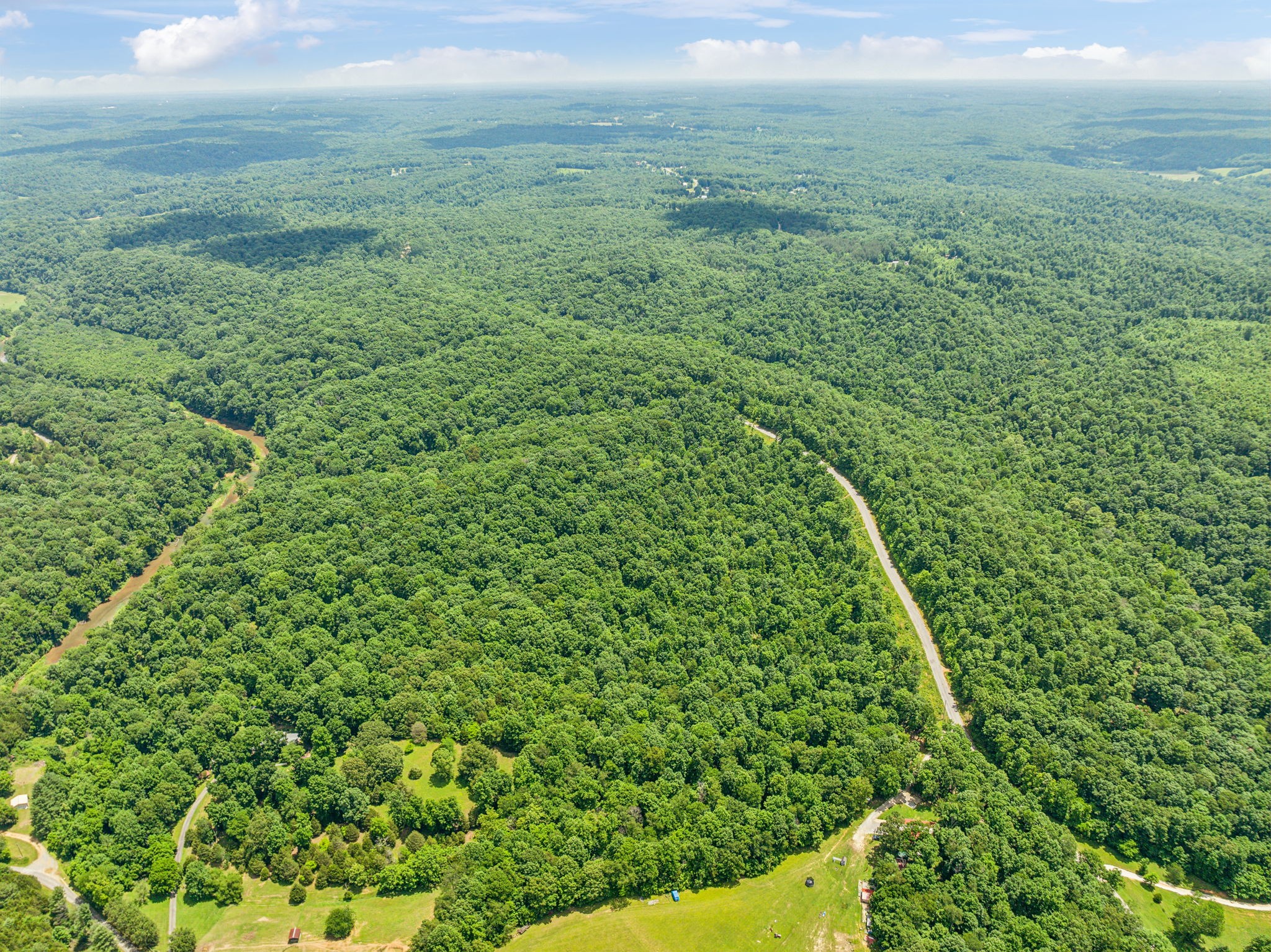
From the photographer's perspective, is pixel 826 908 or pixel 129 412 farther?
pixel 129 412

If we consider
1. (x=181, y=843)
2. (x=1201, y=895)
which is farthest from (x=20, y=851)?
(x=1201, y=895)

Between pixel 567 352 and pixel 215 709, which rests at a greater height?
pixel 567 352

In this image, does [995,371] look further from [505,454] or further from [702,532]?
[505,454]

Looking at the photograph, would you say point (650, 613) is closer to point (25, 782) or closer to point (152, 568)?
point (25, 782)

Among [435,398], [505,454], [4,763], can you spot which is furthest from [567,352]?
[4,763]

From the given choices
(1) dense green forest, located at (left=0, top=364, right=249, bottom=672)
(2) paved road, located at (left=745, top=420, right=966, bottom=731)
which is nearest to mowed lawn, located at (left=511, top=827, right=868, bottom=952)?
(2) paved road, located at (left=745, top=420, right=966, bottom=731)

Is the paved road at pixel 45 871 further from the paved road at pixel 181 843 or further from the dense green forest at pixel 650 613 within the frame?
the paved road at pixel 181 843

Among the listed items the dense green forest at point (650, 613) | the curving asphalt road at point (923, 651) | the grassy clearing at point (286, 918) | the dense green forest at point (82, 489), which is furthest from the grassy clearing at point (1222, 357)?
the dense green forest at point (82, 489)

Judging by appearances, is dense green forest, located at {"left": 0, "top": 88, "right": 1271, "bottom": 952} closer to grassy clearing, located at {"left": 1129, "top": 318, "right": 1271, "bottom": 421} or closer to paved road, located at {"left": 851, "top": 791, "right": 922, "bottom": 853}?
grassy clearing, located at {"left": 1129, "top": 318, "right": 1271, "bottom": 421}
